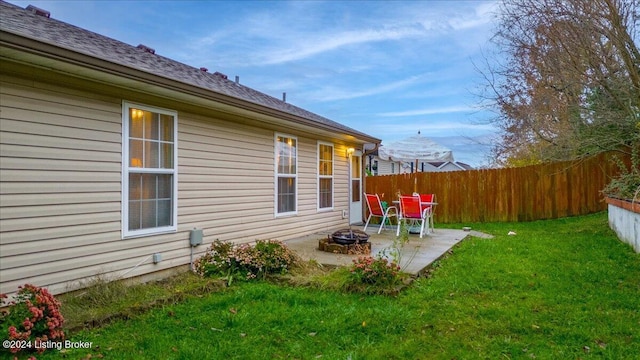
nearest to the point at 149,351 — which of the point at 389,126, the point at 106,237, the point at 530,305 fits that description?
the point at 106,237

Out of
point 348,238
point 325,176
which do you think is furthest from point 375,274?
point 325,176

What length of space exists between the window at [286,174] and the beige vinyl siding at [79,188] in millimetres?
1307

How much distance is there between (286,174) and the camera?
277 inches

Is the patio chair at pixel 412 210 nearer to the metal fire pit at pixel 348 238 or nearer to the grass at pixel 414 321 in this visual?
the metal fire pit at pixel 348 238

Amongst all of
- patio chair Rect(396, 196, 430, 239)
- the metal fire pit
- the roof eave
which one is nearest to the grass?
the metal fire pit

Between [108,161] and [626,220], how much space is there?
7.44 meters

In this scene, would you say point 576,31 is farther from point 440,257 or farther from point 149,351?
point 149,351

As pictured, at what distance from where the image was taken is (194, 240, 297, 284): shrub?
15.5 feet

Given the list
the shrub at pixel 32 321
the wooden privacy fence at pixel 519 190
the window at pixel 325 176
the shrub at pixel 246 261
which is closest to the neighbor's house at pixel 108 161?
the shrub at pixel 246 261

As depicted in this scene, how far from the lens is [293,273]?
186 inches

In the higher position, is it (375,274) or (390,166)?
(390,166)

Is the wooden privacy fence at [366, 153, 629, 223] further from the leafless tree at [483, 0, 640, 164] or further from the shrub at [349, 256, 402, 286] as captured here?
the shrub at [349, 256, 402, 286]

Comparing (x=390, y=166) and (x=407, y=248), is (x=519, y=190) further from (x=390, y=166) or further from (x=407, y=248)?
(x=390, y=166)

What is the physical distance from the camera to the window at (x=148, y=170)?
4203 mm
